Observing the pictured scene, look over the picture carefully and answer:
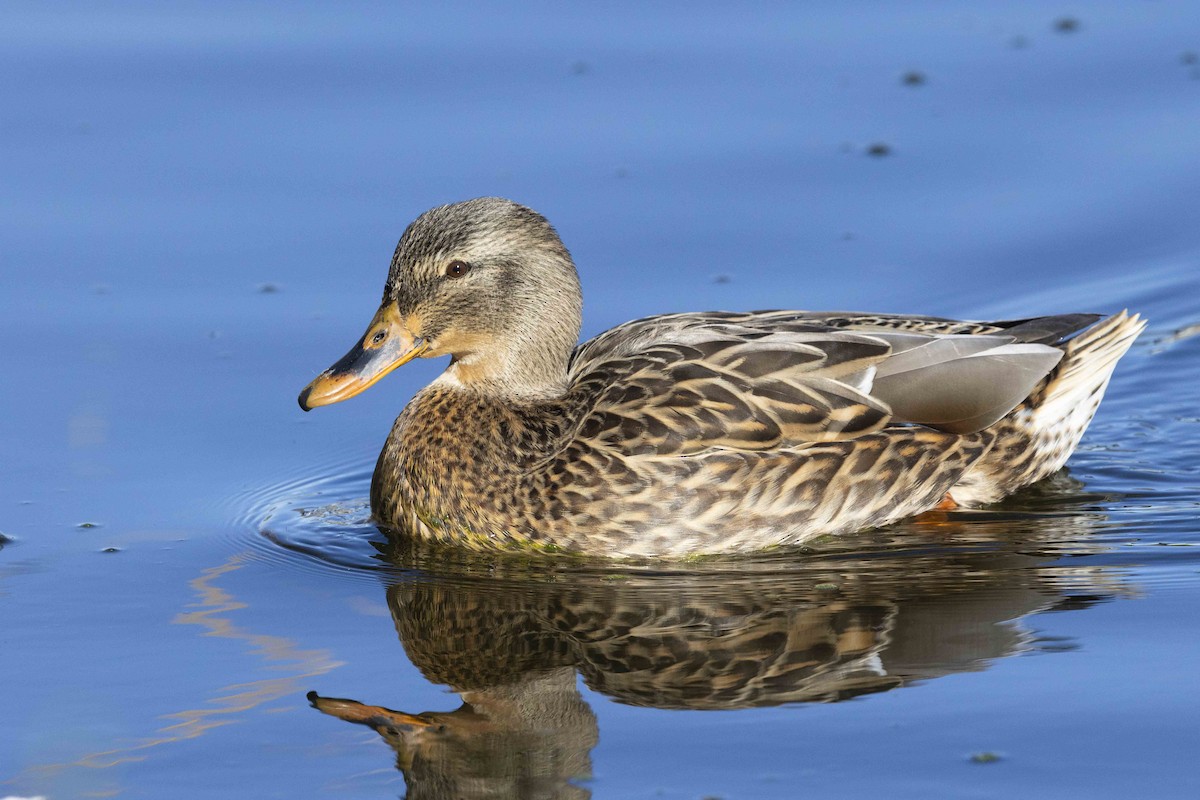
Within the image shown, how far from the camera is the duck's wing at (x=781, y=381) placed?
8242 millimetres

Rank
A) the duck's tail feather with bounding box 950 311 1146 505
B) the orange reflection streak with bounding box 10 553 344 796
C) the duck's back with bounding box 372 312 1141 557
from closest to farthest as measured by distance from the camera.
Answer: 1. the orange reflection streak with bounding box 10 553 344 796
2. the duck's back with bounding box 372 312 1141 557
3. the duck's tail feather with bounding box 950 311 1146 505

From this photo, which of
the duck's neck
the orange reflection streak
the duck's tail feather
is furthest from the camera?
the duck's tail feather

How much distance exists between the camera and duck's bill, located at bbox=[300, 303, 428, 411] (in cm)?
841

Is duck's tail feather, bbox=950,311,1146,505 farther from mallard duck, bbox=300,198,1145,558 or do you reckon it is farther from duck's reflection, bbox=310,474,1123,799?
duck's reflection, bbox=310,474,1123,799

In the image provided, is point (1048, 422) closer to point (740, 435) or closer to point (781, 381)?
point (781, 381)

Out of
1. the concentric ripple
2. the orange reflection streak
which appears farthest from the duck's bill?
the orange reflection streak

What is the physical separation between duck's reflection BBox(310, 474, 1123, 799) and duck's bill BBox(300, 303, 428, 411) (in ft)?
2.46

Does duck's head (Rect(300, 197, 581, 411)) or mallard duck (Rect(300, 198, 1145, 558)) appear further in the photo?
duck's head (Rect(300, 197, 581, 411))

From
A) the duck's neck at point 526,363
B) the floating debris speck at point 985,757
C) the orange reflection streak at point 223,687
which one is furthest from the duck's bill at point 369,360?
the floating debris speck at point 985,757

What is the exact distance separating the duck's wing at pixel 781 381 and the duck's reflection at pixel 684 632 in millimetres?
555

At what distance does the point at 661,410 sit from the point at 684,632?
1.26 metres

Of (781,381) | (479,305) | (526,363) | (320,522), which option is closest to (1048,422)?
(781,381)

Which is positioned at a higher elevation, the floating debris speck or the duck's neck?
the duck's neck

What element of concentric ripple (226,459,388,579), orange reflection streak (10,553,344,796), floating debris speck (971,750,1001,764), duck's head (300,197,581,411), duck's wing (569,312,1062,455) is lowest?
floating debris speck (971,750,1001,764)
